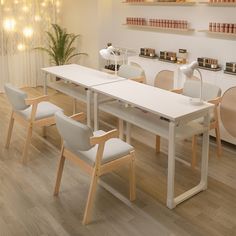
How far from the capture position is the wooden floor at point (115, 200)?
8.38 ft

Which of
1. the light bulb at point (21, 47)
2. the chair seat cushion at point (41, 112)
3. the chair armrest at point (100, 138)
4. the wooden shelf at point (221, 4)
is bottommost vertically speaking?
the chair seat cushion at point (41, 112)

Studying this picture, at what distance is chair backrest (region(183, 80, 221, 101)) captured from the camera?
11.5ft

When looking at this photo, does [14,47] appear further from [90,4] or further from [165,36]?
[165,36]

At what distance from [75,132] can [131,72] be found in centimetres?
204

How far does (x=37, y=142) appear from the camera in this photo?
403 centimetres

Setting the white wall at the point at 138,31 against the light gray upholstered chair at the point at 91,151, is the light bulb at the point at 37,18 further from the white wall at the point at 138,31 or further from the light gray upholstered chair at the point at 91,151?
the light gray upholstered chair at the point at 91,151

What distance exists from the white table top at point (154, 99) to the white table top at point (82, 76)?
17cm

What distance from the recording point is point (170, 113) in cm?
268

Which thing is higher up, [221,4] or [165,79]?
[221,4]

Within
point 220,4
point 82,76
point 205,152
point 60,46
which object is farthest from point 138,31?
point 205,152

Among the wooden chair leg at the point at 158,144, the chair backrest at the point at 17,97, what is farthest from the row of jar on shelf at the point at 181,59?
the chair backrest at the point at 17,97

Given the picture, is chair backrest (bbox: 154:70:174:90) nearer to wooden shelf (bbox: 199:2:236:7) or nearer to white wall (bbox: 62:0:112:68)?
wooden shelf (bbox: 199:2:236:7)

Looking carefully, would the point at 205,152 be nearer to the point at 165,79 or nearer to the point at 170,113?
the point at 170,113

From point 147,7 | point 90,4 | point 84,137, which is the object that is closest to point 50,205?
point 84,137
